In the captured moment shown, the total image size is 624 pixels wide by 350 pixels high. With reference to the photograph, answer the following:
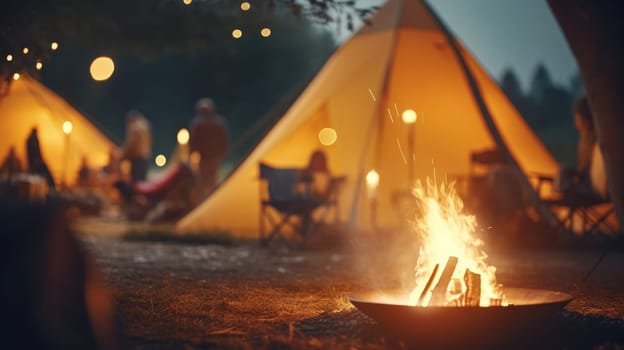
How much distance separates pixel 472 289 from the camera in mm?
3732

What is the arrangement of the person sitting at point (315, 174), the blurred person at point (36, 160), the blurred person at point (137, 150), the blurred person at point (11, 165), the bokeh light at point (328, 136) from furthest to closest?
the blurred person at point (137, 150) < the blurred person at point (11, 165) < the blurred person at point (36, 160) < the bokeh light at point (328, 136) < the person sitting at point (315, 174)

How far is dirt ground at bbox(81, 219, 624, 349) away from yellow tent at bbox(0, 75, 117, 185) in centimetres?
546

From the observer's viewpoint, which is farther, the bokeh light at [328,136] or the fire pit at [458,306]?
the bokeh light at [328,136]

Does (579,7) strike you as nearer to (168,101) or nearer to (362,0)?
(362,0)

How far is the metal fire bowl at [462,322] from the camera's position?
11.3 ft

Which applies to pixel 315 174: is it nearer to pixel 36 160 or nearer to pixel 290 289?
pixel 36 160

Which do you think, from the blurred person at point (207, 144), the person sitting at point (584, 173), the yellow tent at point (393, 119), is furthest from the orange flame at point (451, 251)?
the blurred person at point (207, 144)

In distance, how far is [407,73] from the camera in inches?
377

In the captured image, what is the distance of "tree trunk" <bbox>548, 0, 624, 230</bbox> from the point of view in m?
4.31

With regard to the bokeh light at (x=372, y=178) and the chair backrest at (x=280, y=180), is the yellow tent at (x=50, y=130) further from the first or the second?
the bokeh light at (x=372, y=178)

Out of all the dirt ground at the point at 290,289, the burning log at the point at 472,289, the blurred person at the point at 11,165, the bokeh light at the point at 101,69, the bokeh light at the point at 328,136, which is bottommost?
the dirt ground at the point at 290,289

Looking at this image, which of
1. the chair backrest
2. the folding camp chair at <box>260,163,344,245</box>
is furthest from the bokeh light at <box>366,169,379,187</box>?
the chair backrest

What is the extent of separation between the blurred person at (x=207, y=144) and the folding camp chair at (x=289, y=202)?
11.9 feet

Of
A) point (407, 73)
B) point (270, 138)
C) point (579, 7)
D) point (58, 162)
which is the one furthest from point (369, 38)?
point (58, 162)
